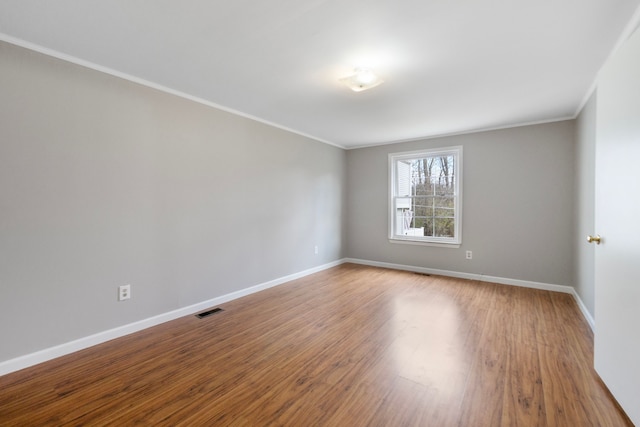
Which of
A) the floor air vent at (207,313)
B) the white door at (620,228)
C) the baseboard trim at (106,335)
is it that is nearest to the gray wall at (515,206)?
the white door at (620,228)

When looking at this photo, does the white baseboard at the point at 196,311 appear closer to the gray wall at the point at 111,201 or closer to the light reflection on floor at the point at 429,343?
the gray wall at the point at 111,201

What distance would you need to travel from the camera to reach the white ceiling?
5.38 ft

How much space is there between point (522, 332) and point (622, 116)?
1919 mm

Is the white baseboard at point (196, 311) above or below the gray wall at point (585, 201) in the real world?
below

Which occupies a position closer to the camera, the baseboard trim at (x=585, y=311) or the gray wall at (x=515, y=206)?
the baseboard trim at (x=585, y=311)

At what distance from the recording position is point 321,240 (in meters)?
4.94

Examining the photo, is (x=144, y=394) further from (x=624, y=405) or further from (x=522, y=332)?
(x=522, y=332)

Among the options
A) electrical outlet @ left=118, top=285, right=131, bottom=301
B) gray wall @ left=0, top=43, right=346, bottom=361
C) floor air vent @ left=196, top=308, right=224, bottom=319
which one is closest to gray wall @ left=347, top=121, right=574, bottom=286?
gray wall @ left=0, top=43, right=346, bottom=361

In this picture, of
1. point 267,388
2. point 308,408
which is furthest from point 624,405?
point 267,388

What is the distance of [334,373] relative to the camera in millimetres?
1923

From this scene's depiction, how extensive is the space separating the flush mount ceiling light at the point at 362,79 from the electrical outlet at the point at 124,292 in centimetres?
269

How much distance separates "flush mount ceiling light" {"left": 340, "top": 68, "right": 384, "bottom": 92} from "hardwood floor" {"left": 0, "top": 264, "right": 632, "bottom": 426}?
7.33 ft

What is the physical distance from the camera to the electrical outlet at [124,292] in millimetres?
2445

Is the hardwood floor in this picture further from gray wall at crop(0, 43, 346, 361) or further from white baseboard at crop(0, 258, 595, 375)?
gray wall at crop(0, 43, 346, 361)
